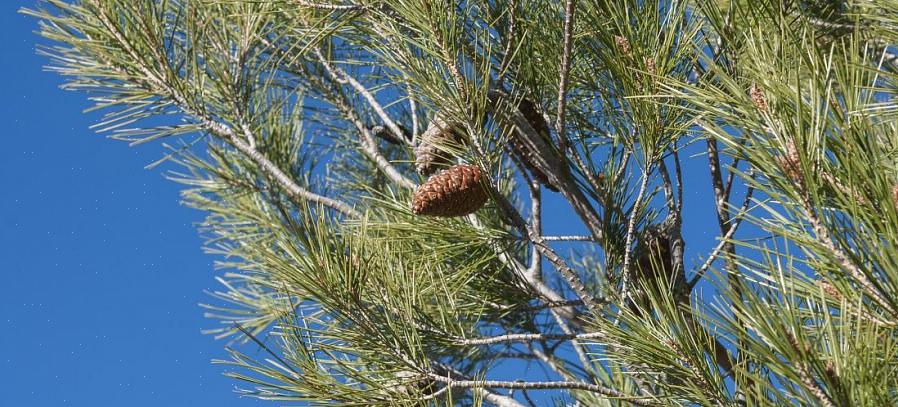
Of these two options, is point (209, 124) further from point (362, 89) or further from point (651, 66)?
point (651, 66)

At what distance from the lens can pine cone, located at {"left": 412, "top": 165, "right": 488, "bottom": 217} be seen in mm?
831

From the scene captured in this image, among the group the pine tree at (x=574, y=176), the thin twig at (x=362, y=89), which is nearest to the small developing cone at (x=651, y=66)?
the pine tree at (x=574, y=176)

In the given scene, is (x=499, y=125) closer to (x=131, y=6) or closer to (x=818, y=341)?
(x=818, y=341)

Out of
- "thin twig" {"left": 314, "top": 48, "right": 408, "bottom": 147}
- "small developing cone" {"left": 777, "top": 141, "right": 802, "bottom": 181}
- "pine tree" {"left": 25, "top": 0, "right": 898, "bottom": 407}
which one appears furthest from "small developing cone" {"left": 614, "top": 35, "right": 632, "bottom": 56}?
"thin twig" {"left": 314, "top": 48, "right": 408, "bottom": 147}

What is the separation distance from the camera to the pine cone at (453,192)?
0.83 metres

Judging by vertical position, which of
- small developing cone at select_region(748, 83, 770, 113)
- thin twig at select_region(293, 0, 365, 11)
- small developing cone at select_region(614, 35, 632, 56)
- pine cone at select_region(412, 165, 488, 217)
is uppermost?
thin twig at select_region(293, 0, 365, 11)

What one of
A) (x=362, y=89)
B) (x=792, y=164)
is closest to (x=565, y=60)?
(x=792, y=164)

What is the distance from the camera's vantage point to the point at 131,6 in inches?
45.1

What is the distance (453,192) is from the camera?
32.7 inches

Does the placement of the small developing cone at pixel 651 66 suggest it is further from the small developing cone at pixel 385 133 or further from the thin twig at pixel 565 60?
the small developing cone at pixel 385 133

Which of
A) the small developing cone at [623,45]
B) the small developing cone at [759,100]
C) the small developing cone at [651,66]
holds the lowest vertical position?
the small developing cone at [759,100]

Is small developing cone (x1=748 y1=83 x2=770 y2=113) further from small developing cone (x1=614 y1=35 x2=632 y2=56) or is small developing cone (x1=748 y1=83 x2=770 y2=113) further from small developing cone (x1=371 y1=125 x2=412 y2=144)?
small developing cone (x1=371 y1=125 x2=412 y2=144)

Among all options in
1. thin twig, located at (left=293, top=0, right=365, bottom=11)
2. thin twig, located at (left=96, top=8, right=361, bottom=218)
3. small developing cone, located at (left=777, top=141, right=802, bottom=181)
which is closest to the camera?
small developing cone, located at (left=777, top=141, right=802, bottom=181)

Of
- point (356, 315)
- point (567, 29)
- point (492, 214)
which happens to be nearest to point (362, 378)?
point (356, 315)
